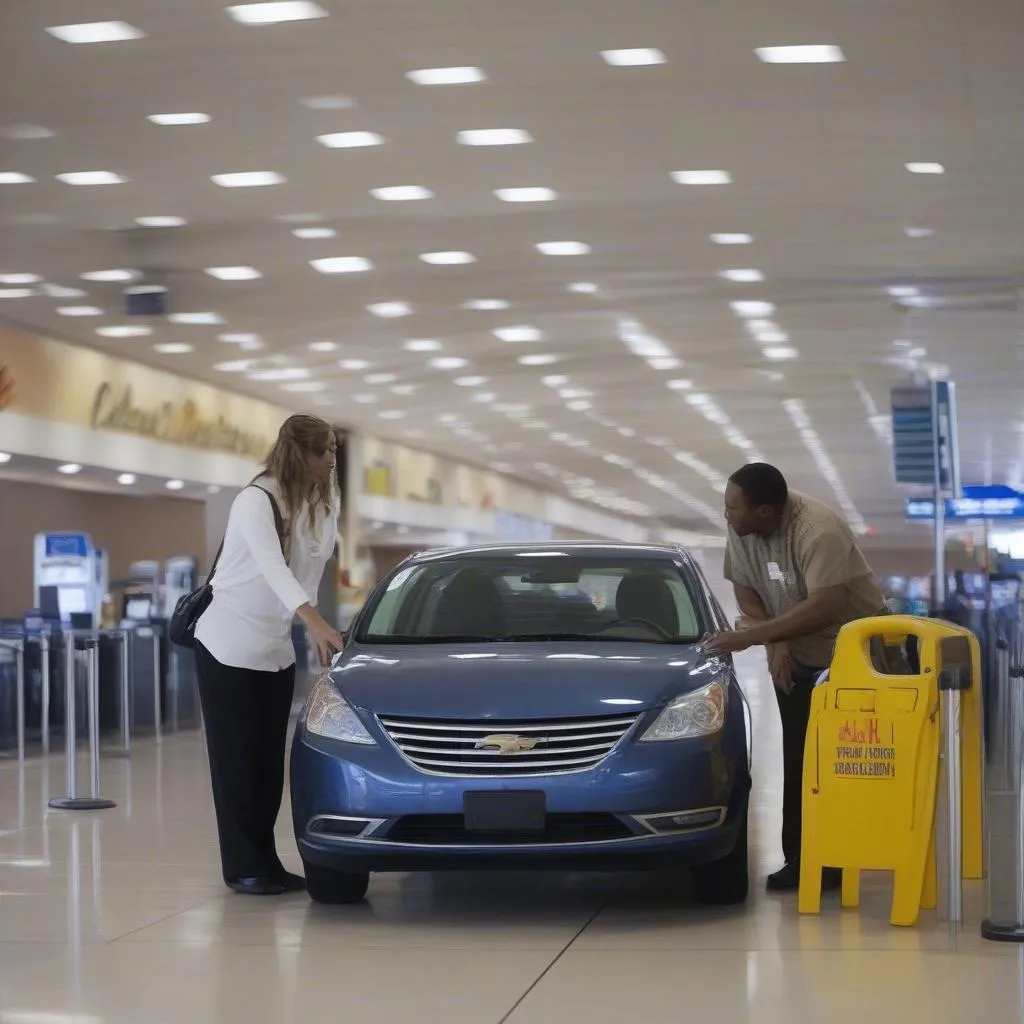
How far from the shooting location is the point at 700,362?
22688mm

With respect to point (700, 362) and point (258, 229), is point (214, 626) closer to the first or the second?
point (258, 229)

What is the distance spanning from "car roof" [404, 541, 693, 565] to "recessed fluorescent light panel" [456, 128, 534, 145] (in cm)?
517

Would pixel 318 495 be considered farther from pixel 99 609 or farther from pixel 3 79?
pixel 99 609

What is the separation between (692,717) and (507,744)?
2.12ft

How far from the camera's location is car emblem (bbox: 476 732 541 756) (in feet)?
18.4

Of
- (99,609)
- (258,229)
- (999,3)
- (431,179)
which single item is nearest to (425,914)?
(999,3)

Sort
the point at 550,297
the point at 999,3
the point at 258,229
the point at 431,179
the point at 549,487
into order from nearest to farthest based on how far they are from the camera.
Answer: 1. the point at 999,3
2. the point at 431,179
3. the point at 258,229
4. the point at 550,297
5. the point at 549,487

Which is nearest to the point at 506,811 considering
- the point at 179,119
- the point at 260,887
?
the point at 260,887

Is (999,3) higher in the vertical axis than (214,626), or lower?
higher

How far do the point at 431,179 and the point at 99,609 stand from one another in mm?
8610

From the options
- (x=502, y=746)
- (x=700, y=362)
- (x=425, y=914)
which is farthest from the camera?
(x=700, y=362)

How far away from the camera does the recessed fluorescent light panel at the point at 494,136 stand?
1157cm

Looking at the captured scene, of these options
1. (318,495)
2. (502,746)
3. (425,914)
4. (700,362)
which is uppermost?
(700,362)

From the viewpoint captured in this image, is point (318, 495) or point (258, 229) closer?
point (318, 495)
